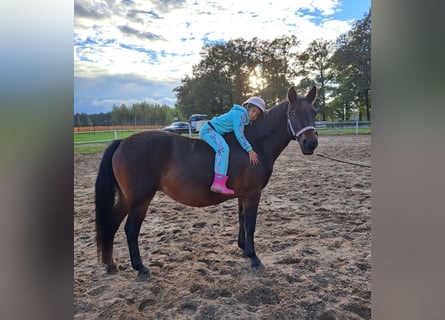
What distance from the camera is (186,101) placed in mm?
2785

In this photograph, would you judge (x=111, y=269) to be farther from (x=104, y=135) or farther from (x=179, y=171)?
(x=104, y=135)

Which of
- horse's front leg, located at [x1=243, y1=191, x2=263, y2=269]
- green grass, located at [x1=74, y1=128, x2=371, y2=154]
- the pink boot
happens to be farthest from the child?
green grass, located at [x1=74, y1=128, x2=371, y2=154]

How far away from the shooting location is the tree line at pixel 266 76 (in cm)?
260

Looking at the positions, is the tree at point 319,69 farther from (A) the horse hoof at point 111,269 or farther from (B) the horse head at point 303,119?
(A) the horse hoof at point 111,269

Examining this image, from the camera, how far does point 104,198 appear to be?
85.2 inches

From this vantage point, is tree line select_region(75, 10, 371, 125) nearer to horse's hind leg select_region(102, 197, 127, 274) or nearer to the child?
the child

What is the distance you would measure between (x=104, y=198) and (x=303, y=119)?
1719mm

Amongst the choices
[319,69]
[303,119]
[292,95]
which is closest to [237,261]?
[303,119]

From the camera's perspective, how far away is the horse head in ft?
6.70
